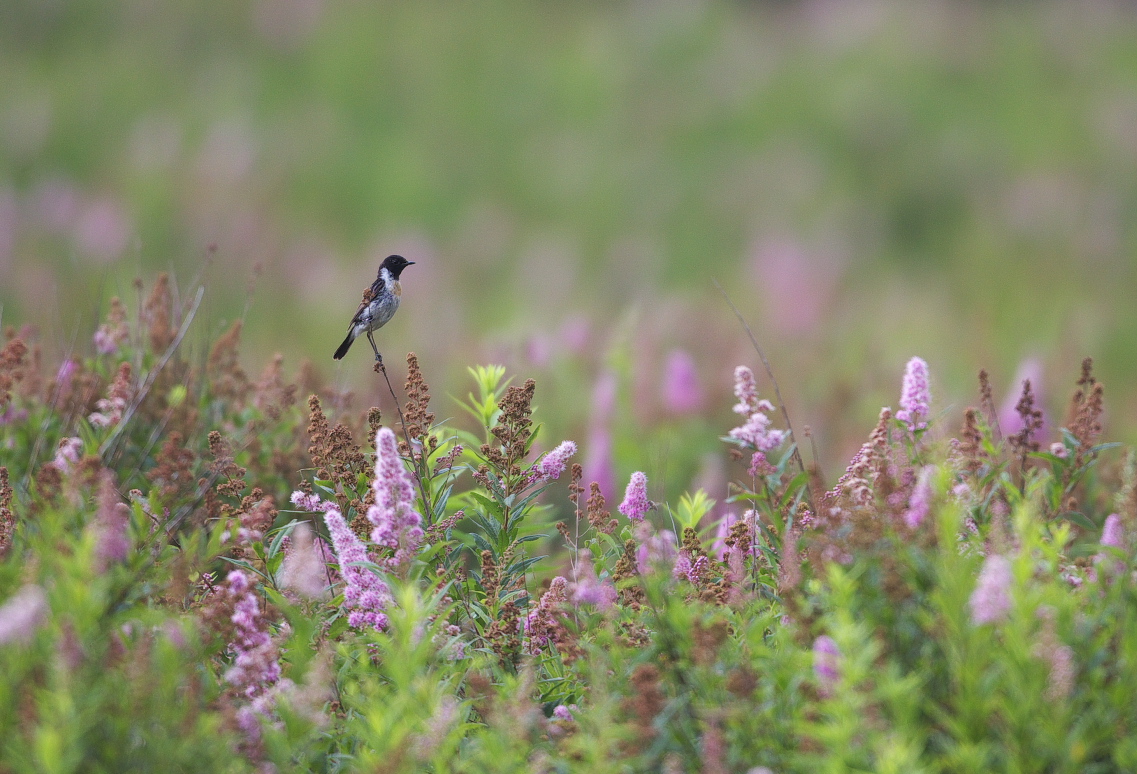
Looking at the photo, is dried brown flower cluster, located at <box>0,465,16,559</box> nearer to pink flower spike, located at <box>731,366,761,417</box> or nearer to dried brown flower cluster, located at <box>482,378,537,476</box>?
dried brown flower cluster, located at <box>482,378,537,476</box>

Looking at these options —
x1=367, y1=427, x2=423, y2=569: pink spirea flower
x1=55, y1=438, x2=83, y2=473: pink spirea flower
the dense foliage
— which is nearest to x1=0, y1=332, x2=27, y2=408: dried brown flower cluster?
the dense foliage

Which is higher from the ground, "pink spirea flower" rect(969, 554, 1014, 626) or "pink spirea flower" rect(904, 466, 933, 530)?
"pink spirea flower" rect(904, 466, 933, 530)

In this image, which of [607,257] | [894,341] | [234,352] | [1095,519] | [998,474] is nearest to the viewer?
[998,474]

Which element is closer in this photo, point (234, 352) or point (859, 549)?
point (859, 549)

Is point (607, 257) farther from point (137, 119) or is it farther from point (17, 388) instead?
point (17, 388)

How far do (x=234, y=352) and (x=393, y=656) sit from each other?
89.1 inches

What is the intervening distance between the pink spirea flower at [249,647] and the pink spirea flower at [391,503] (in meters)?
0.27

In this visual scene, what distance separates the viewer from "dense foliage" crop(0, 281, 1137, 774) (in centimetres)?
162

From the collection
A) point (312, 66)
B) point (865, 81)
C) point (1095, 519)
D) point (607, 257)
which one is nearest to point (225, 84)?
point (312, 66)

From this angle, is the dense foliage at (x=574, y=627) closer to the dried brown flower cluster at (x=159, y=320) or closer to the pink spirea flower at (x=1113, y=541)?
the pink spirea flower at (x=1113, y=541)

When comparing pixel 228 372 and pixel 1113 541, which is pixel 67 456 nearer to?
pixel 228 372

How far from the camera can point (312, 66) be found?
48.4 feet

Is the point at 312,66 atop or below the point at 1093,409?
atop

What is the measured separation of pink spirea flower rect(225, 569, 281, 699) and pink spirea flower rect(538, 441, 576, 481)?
2.42ft
